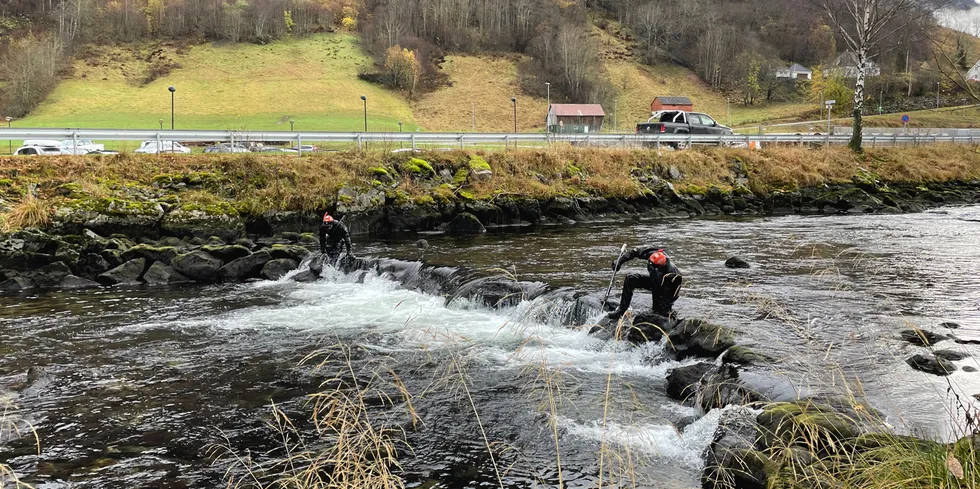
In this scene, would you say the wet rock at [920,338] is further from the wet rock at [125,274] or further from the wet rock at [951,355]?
the wet rock at [125,274]

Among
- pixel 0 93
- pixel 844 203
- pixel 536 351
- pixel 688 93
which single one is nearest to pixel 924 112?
pixel 688 93

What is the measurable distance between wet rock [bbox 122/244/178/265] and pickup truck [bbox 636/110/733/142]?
77.9 feet

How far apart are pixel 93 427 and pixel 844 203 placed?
95.0 ft

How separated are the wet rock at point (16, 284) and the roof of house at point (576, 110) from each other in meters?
60.7

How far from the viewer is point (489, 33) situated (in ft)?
335

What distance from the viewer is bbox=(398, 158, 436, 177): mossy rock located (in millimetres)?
24016

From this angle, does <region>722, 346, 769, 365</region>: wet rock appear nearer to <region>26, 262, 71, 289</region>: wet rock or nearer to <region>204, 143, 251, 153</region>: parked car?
<region>26, 262, 71, 289</region>: wet rock

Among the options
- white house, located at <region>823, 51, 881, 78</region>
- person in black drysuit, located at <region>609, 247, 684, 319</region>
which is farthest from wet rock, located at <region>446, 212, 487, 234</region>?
white house, located at <region>823, 51, 881, 78</region>

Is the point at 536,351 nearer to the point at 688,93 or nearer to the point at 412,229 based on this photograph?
the point at 412,229

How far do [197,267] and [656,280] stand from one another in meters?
11.4

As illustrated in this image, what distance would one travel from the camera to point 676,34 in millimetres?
106812

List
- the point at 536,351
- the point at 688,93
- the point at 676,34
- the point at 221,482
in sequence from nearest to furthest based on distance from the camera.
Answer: the point at 221,482 < the point at 536,351 < the point at 688,93 < the point at 676,34

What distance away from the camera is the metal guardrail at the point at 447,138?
22.0 meters

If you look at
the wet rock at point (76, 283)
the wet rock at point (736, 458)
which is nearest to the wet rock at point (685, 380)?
the wet rock at point (736, 458)
